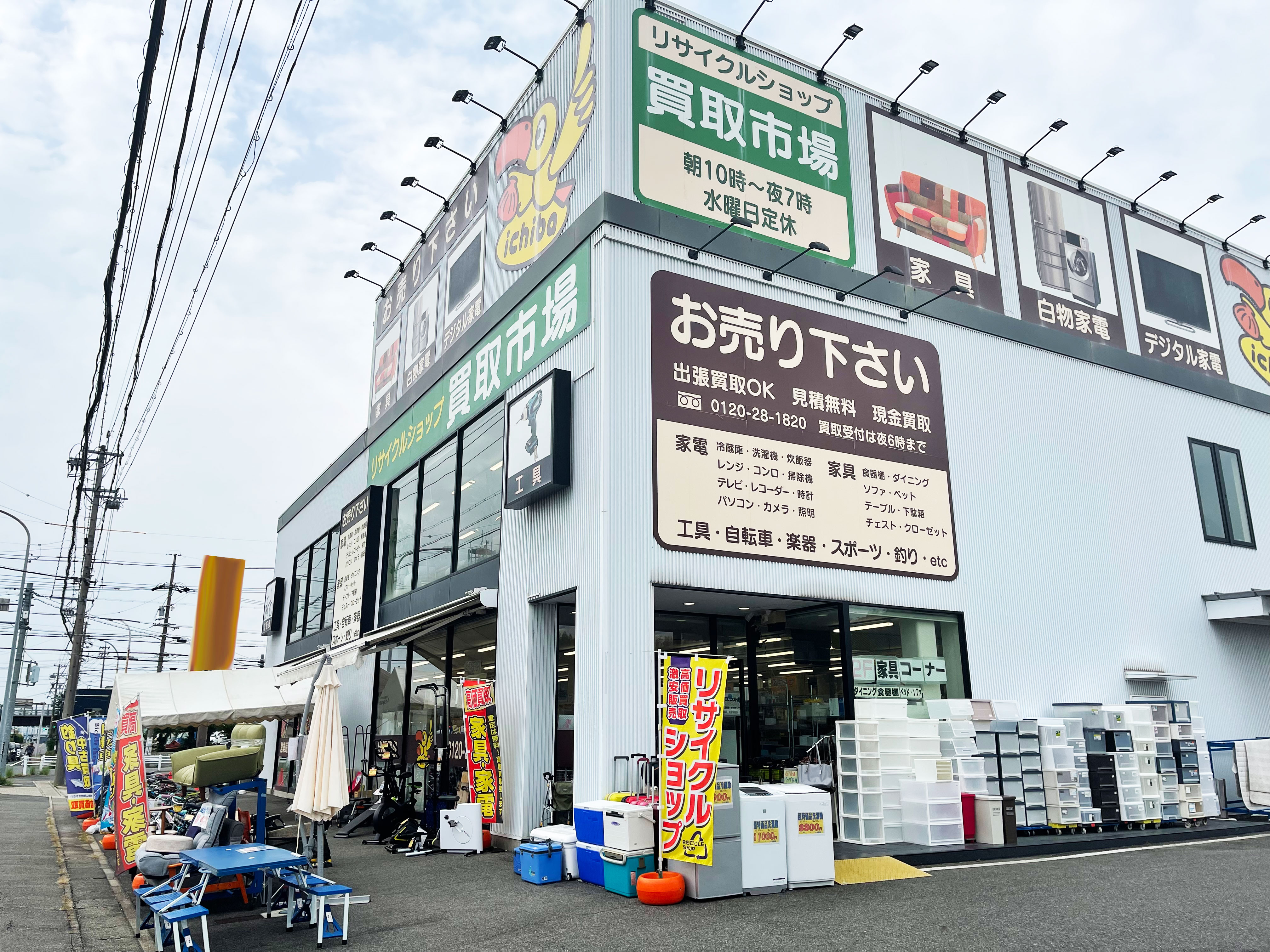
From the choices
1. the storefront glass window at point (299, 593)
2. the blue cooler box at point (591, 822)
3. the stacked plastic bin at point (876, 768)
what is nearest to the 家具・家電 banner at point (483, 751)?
the blue cooler box at point (591, 822)

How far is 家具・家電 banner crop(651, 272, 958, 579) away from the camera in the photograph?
11.6m

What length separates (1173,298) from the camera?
1830cm

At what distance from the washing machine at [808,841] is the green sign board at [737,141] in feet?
25.7

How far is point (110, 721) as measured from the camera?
13570 millimetres

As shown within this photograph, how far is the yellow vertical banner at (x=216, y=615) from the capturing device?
77.3ft

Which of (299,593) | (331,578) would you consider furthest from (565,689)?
(299,593)

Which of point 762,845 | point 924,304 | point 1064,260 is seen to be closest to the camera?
point 762,845

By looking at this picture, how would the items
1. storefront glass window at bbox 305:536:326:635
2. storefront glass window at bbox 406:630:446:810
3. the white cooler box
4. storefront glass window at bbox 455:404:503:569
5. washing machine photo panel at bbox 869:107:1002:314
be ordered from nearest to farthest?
the white cooler box → storefront glass window at bbox 455:404:503:569 → washing machine photo panel at bbox 869:107:1002:314 → storefront glass window at bbox 406:630:446:810 → storefront glass window at bbox 305:536:326:635

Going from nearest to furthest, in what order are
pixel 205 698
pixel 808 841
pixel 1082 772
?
1. pixel 808 841
2. pixel 1082 772
3. pixel 205 698

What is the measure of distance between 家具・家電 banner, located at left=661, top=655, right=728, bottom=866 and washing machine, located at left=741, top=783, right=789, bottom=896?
0.51 m

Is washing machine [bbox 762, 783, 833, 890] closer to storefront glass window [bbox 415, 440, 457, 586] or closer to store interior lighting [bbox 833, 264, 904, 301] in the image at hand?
store interior lighting [bbox 833, 264, 904, 301]

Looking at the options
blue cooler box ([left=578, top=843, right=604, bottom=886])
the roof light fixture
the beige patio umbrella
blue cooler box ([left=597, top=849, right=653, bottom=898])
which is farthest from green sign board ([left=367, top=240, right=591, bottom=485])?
blue cooler box ([left=597, top=849, right=653, bottom=898])

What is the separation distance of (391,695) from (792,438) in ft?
32.9

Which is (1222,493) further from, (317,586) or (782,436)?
(317,586)
